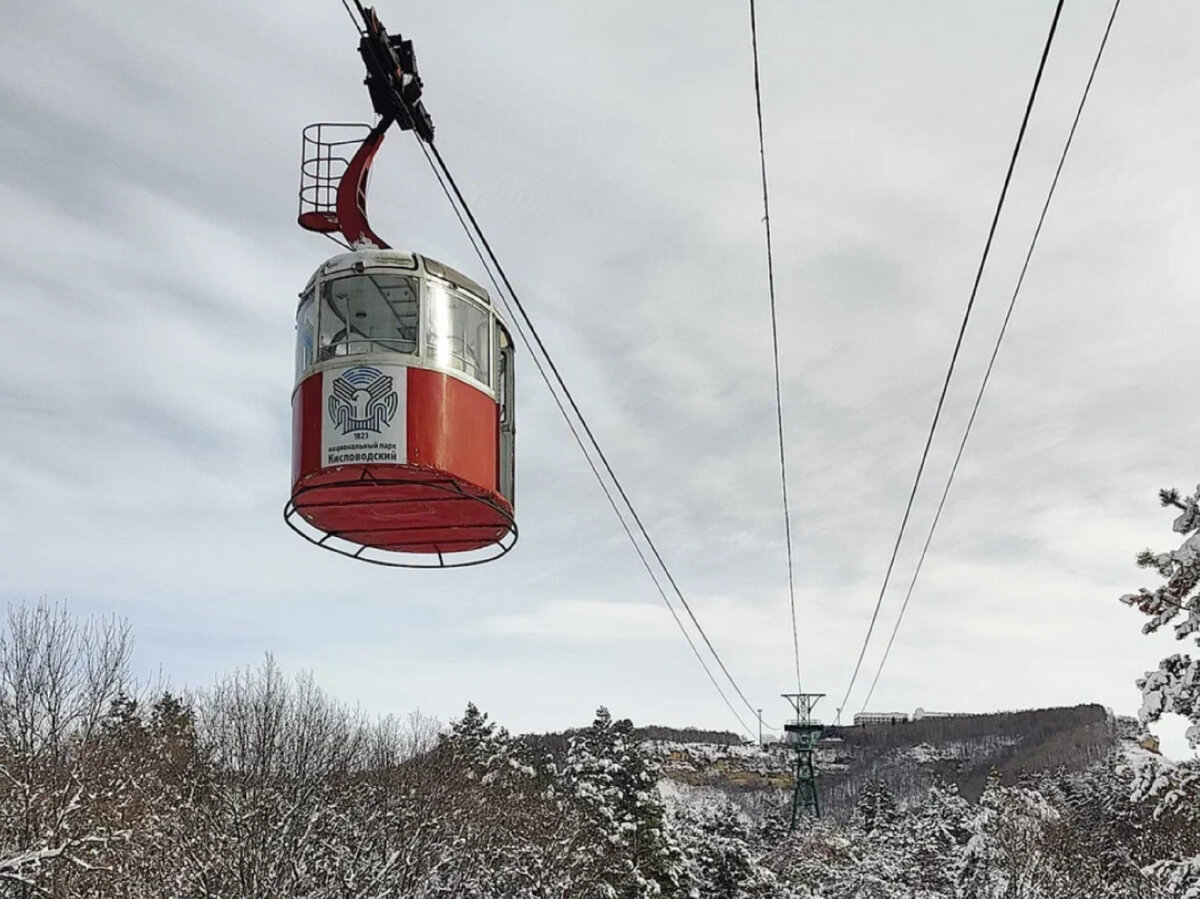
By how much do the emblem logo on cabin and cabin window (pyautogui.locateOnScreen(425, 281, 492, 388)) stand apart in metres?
0.46

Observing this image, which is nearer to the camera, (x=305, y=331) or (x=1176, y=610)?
(x=305, y=331)

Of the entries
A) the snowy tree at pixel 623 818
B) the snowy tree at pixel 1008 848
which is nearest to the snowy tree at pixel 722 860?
the snowy tree at pixel 623 818

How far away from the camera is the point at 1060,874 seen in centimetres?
4059

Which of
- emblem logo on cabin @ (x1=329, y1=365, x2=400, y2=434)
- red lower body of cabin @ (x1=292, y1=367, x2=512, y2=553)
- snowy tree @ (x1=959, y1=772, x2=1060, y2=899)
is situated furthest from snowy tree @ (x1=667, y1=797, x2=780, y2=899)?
emblem logo on cabin @ (x1=329, y1=365, x2=400, y2=434)

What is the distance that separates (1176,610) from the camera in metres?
13.3

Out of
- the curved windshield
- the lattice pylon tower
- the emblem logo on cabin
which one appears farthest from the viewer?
the lattice pylon tower

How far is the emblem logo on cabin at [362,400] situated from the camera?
896 cm

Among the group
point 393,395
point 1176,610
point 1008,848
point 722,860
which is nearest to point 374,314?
point 393,395

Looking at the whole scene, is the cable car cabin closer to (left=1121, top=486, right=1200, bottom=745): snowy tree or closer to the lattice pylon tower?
(left=1121, top=486, right=1200, bottom=745): snowy tree

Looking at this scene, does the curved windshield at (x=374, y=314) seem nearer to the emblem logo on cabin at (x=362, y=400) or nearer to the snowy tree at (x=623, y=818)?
the emblem logo on cabin at (x=362, y=400)

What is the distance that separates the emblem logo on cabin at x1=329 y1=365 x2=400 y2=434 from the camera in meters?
8.96

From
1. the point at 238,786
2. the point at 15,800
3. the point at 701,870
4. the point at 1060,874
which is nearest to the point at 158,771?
the point at 238,786

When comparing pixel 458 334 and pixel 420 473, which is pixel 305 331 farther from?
pixel 420 473

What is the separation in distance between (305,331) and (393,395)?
1103 mm
